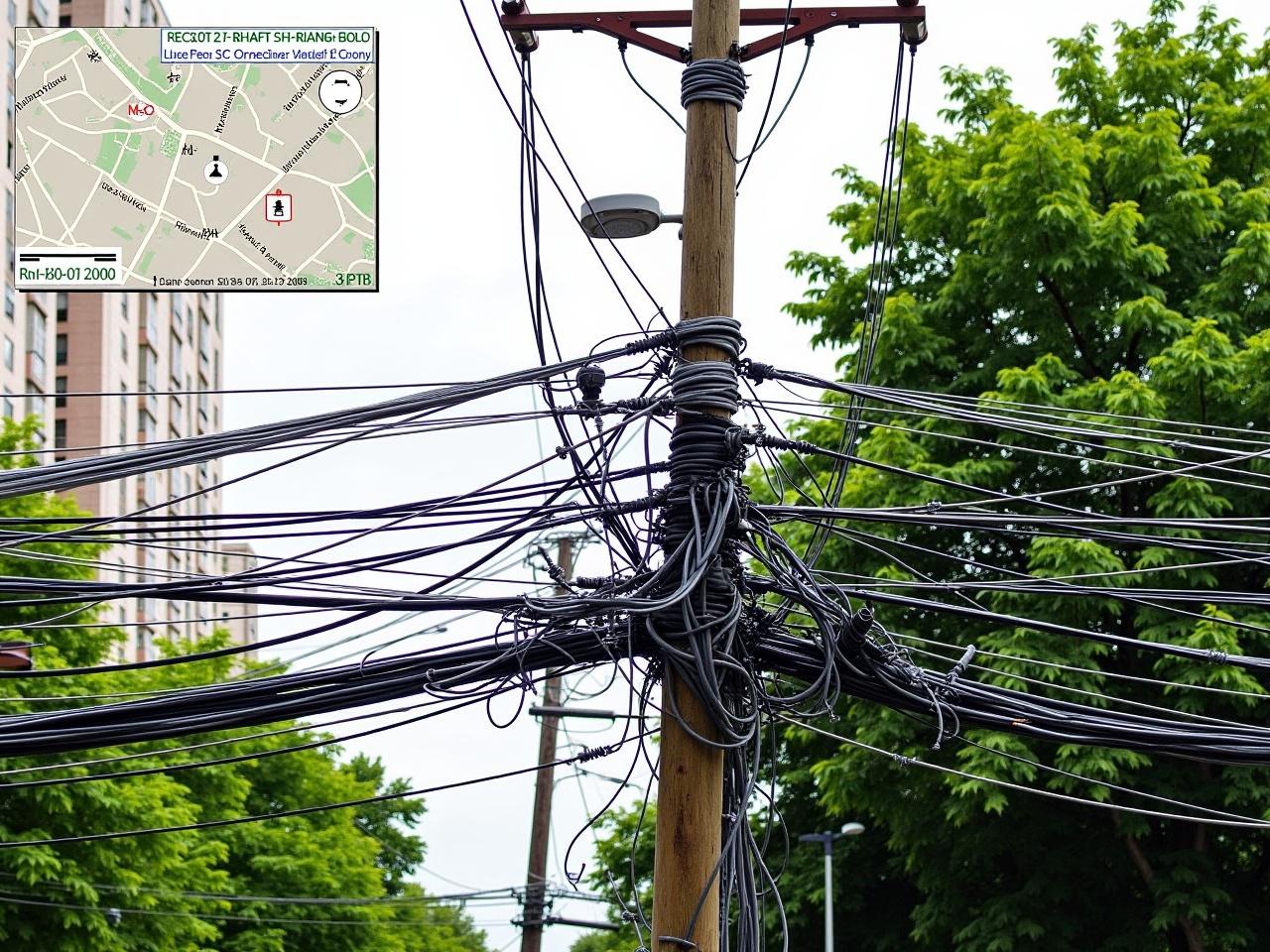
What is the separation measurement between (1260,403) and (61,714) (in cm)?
1218

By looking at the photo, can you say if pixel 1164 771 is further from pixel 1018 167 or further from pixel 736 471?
pixel 736 471

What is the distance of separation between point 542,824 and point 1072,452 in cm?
1232

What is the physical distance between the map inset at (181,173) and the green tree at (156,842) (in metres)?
2.35

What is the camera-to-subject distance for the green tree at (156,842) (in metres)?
20.6

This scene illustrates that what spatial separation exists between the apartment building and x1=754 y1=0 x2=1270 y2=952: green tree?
33.4m

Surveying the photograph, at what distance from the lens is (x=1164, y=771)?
16609 mm

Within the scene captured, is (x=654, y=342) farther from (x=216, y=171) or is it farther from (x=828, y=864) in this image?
(x=828, y=864)

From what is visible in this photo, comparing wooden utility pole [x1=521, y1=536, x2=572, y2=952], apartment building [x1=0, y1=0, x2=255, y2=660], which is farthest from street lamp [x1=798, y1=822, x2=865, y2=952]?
apartment building [x1=0, y1=0, x2=255, y2=660]

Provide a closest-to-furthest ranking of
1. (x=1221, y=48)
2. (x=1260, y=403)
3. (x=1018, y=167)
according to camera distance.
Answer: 1. (x=1260, y=403)
2. (x=1018, y=167)
3. (x=1221, y=48)

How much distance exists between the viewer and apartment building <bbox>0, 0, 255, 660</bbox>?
52.3m

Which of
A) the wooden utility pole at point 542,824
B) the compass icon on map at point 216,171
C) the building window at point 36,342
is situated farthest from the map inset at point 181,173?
the building window at point 36,342

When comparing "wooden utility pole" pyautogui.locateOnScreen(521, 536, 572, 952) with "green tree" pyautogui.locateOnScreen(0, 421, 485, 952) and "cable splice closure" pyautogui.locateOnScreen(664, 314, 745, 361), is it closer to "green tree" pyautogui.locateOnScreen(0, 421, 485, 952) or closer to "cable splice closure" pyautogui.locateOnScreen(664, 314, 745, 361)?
"green tree" pyautogui.locateOnScreen(0, 421, 485, 952)

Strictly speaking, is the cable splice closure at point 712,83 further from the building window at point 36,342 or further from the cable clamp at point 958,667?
the building window at point 36,342

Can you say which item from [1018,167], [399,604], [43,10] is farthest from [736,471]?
[43,10]
